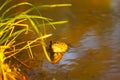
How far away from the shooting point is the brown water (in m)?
1.32

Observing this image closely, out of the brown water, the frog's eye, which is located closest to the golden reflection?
the brown water

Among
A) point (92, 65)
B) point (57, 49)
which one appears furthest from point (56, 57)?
point (92, 65)

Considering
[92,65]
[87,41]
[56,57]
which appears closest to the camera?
[92,65]

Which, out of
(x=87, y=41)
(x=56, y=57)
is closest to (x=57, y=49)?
(x=56, y=57)

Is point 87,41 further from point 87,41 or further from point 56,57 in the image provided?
point 56,57

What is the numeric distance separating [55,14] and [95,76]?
3.04ft

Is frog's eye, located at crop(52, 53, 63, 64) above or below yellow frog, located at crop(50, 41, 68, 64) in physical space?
below

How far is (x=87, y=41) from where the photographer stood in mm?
1649

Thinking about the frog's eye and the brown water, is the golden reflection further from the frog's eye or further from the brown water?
the frog's eye

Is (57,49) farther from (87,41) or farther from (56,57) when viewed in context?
(87,41)

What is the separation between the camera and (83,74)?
4.29 ft

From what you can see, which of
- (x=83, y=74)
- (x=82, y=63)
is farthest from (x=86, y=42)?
(x=83, y=74)

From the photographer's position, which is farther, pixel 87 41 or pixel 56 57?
pixel 87 41

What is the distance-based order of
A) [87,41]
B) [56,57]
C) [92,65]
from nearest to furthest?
Result: [92,65] < [56,57] < [87,41]
